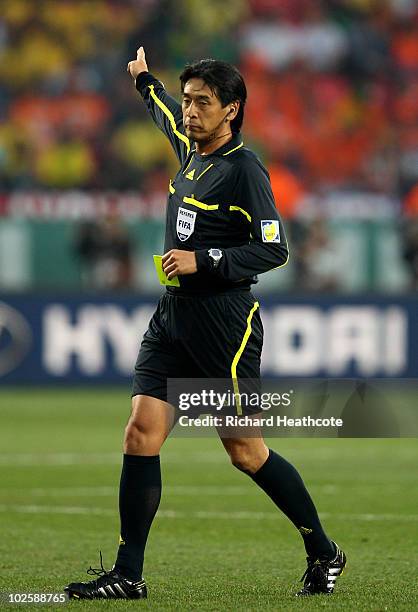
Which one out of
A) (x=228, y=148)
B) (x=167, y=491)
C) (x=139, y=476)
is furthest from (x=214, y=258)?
(x=167, y=491)

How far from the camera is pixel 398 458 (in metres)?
12.3

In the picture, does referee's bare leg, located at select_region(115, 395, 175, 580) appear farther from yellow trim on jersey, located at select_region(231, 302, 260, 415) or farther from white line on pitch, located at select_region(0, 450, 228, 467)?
white line on pitch, located at select_region(0, 450, 228, 467)

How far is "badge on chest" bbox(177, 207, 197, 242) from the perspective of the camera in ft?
18.8

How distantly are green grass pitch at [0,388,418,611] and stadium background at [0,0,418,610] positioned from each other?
33 mm

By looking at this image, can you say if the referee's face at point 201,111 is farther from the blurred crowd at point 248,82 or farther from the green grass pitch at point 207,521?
the blurred crowd at point 248,82

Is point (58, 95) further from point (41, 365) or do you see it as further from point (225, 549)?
point (225, 549)

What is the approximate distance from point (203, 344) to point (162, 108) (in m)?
1.26

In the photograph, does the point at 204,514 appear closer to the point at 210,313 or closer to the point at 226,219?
the point at 210,313

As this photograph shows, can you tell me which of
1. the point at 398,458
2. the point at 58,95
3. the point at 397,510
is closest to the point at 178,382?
the point at 397,510

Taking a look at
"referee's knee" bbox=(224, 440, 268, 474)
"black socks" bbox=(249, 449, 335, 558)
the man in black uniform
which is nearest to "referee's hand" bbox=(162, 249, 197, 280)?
the man in black uniform

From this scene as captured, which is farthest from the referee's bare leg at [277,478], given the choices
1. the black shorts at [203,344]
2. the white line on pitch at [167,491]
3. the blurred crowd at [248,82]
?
the blurred crowd at [248,82]

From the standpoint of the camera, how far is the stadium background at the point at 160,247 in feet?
28.2

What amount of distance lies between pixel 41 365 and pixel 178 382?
12.4 m

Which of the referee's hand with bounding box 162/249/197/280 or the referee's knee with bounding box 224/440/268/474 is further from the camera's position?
the referee's knee with bounding box 224/440/268/474
